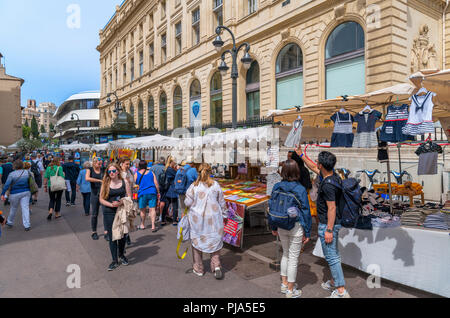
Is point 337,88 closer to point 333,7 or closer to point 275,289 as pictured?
point 333,7

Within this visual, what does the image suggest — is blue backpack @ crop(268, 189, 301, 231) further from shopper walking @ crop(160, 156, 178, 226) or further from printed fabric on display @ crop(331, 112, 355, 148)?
shopper walking @ crop(160, 156, 178, 226)

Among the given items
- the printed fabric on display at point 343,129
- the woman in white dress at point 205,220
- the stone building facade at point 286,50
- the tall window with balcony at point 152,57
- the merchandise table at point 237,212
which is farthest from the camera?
the tall window with balcony at point 152,57

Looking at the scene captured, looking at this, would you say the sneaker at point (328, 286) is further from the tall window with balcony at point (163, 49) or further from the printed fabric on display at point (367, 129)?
the tall window with balcony at point (163, 49)

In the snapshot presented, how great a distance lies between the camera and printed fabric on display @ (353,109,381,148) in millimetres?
5852

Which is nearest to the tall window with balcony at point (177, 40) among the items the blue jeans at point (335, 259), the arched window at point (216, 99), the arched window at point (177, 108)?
the arched window at point (177, 108)

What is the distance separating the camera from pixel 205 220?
461cm

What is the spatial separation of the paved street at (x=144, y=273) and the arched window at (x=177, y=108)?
71.6ft

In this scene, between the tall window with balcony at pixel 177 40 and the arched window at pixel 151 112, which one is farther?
the arched window at pixel 151 112

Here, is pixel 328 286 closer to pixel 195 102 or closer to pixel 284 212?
pixel 284 212

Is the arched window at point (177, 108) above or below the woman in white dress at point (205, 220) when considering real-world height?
above

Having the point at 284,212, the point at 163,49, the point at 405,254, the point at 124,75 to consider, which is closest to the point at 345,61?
the point at 405,254

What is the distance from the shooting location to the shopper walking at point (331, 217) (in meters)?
3.69
